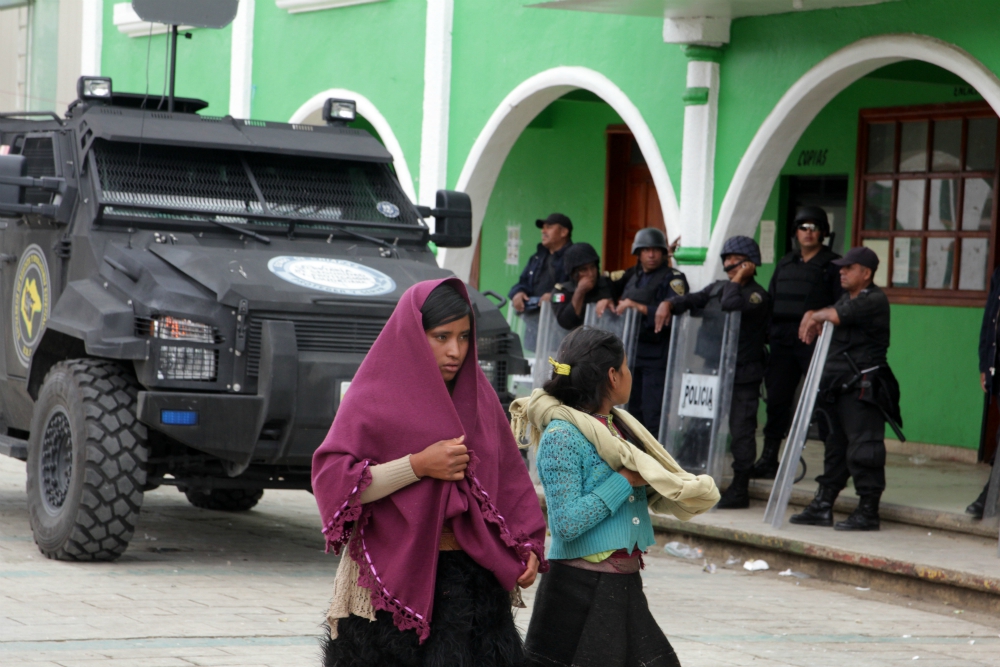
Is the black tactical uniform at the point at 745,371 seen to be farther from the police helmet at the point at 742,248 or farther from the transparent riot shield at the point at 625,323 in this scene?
the transparent riot shield at the point at 625,323

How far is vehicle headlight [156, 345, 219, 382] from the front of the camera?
7.40 meters

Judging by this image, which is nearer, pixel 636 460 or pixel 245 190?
pixel 636 460

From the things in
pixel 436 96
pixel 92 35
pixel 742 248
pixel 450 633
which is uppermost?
pixel 92 35

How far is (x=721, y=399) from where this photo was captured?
32.8 feet

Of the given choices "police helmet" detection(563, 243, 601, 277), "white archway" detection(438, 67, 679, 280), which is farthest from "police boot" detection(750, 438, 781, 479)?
"police helmet" detection(563, 243, 601, 277)

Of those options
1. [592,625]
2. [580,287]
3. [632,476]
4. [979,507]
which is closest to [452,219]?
[580,287]

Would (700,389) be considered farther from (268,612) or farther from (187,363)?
(268,612)

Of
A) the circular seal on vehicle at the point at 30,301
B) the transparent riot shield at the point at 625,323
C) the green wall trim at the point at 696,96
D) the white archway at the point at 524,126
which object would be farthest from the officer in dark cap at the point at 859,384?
the circular seal on vehicle at the point at 30,301

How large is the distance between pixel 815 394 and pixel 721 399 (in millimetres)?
1078

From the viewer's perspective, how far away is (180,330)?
24.4 ft

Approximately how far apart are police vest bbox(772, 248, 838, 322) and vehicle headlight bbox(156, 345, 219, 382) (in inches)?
171

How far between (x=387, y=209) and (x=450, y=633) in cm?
525

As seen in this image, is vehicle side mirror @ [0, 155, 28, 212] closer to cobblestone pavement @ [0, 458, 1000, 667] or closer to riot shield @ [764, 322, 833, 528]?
cobblestone pavement @ [0, 458, 1000, 667]

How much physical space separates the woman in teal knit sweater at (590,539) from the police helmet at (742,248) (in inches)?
219
